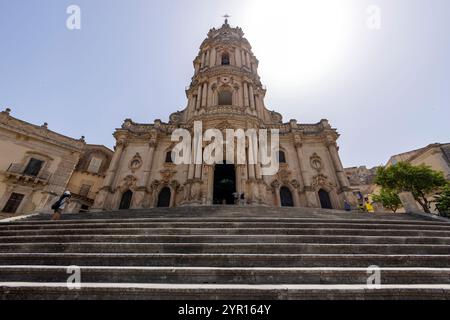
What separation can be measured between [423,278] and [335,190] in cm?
1495

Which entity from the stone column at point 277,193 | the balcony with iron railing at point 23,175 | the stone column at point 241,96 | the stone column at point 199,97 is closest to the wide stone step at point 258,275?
the stone column at point 277,193

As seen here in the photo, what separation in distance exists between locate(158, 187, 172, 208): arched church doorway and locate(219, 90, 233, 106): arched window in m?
11.1

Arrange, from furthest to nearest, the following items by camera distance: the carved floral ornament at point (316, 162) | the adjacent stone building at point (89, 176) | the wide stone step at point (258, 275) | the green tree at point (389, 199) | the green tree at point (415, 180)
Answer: the adjacent stone building at point (89, 176), the carved floral ornament at point (316, 162), the green tree at point (389, 199), the green tree at point (415, 180), the wide stone step at point (258, 275)

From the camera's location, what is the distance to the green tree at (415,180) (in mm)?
14383

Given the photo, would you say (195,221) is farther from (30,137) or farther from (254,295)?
(30,137)

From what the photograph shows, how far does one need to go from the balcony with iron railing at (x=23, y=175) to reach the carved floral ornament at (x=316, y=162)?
24.3 meters

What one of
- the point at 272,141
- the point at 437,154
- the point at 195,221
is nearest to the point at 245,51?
the point at 272,141

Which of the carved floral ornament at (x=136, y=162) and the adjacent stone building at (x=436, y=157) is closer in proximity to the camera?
the carved floral ornament at (x=136, y=162)

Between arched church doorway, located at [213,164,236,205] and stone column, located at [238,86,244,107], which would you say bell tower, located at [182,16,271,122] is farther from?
arched church doorway, located at [213,164,236,205]

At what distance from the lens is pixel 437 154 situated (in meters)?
20.7

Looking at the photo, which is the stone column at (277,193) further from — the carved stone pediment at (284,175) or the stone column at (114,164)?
the stone column at (114,164)

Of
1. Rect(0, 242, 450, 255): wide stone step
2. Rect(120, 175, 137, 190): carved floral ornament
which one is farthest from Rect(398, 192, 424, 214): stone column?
Rect(120, 175, 137, 190): carved floral ornament

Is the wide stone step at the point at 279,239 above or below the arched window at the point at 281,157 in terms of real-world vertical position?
below

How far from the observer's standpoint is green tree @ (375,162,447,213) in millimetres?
14383
